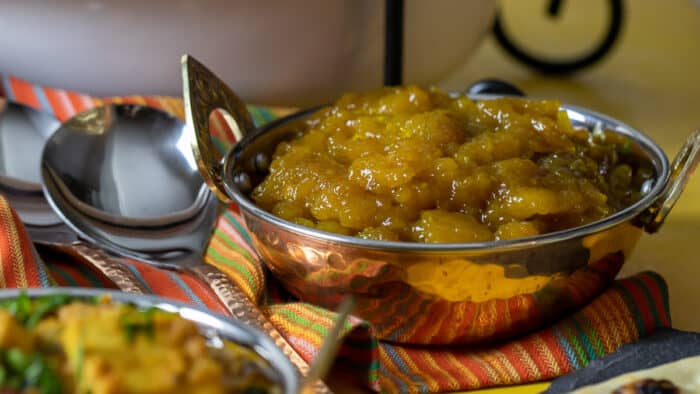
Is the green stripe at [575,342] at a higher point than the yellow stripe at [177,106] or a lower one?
lower

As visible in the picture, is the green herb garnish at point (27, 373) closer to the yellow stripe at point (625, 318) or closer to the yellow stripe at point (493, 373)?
the yellow stripe at point (493, 373)

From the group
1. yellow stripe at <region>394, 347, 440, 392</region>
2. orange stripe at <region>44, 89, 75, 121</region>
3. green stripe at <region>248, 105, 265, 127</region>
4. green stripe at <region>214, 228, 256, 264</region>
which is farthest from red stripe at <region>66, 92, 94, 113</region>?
yellow stripe at <region>394, 347, 440, 392</region>

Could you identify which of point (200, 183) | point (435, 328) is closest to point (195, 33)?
point (200, 183)

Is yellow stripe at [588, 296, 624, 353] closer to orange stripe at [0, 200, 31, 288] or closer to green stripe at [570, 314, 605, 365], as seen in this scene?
green stripe at [570, 314, 605, 365]

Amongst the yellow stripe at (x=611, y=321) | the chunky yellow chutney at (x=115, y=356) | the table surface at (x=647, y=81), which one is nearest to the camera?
the chunky yellow chutney at (x=115, y=356)

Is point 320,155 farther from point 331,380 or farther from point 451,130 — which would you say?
point 331,380

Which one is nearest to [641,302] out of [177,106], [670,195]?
[670,195]

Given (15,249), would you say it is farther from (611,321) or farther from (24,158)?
(611,321)

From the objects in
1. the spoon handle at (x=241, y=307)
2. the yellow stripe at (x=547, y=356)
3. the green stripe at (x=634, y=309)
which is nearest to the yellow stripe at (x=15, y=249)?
the spoon handle at (x=241, y=307)
